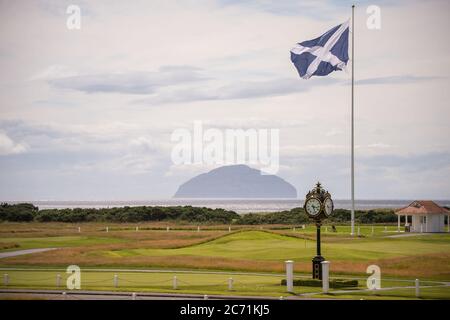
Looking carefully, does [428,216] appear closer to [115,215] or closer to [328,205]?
[115,215]

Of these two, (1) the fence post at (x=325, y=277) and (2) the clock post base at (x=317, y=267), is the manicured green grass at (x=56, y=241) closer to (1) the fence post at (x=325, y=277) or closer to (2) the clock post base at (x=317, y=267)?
(2) the clock post base at (x=317, y=267)

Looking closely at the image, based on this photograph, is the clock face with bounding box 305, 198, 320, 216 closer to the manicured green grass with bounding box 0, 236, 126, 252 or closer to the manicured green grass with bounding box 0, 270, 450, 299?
the manicured green grass with bounding box 0, 270, 450, 299

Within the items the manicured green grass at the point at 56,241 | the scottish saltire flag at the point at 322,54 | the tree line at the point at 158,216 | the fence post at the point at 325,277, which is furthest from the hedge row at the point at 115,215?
the fence post at the point at 325,277

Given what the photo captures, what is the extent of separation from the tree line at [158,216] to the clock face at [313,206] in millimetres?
56092

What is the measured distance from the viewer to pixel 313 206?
40.5 metres

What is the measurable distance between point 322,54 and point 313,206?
18.8 meters

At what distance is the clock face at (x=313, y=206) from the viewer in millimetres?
40438

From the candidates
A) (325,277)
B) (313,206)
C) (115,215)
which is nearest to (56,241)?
(115,215)

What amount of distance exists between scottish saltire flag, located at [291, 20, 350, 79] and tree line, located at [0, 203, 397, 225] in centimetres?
4236

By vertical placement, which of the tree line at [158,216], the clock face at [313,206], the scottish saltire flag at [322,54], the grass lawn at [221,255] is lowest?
the grass lawn at [221,255]

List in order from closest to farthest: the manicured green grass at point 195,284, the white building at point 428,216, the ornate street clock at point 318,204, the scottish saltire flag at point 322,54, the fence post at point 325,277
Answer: the fence post at point 325,277
the manicured green grass at point 195,284
the ornate street clock at point 318,204
the scottish saltire flag at point 322,54
the white building at point 428,216
